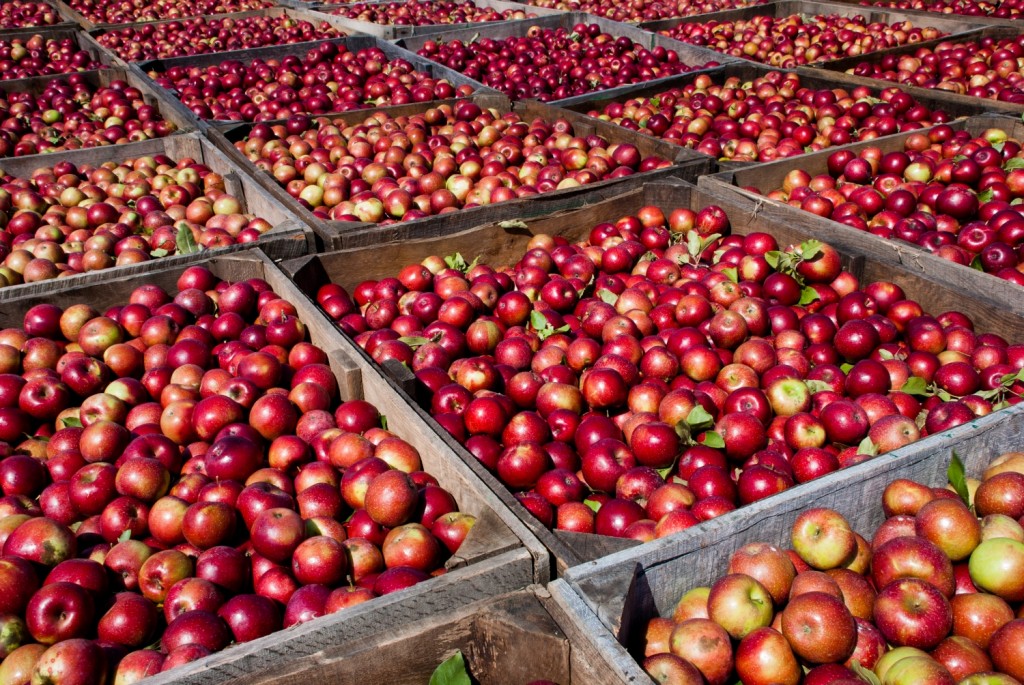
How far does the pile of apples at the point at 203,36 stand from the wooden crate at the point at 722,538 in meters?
10.3

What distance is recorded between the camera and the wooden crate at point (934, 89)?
6883 mm

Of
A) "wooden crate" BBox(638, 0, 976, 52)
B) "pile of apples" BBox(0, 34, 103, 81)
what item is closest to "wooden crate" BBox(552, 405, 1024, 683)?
"wooden crate" BBox(638, 0, 976, 52)

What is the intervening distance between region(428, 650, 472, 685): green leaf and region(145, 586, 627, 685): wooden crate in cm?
8

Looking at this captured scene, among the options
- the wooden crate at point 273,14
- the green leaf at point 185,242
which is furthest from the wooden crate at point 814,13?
the green leaf at point 185,242

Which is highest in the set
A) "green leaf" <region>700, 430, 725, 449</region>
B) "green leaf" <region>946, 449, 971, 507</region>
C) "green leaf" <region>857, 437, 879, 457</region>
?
"green leaf" <region>946, 449, 971, 507</region>

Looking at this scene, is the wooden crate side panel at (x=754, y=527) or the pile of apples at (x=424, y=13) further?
the pile of apples at (x=424, y=13)

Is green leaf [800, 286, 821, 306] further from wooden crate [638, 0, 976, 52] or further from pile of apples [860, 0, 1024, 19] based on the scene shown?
pile of apples [860, 0, 1024, 19]

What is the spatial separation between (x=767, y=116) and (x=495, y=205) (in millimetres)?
3290

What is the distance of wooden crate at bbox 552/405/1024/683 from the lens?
2070 mm

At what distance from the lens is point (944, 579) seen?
87.2 inches

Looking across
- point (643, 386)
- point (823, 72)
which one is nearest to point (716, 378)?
point (643, 386)

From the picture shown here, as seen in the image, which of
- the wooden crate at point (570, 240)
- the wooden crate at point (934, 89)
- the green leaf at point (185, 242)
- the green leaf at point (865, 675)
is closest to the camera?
the green leaf at point (865, 675)

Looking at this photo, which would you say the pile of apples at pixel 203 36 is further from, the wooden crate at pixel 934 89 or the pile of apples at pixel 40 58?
the wooden crate at pixel 934 89

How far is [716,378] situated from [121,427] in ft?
8.83
